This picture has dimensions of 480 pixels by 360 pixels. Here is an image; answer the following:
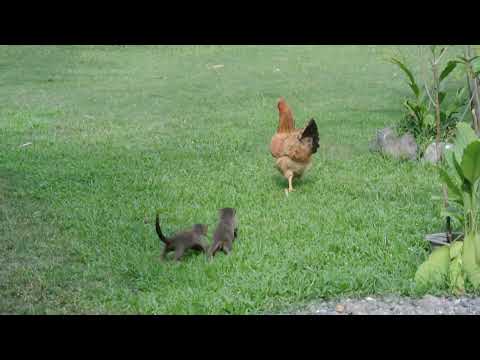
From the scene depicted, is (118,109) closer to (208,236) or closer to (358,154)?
(358,154)

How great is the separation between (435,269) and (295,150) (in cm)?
255

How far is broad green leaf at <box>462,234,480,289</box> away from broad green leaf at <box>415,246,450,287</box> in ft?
0.41

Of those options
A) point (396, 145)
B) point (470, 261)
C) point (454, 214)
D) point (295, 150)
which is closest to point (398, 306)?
point (470, 261)

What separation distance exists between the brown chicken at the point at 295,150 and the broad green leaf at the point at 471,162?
2.43 meters

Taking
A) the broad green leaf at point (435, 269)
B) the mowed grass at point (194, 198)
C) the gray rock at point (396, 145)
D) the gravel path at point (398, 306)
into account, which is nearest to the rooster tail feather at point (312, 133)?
the mowed grass at point (194, 198)

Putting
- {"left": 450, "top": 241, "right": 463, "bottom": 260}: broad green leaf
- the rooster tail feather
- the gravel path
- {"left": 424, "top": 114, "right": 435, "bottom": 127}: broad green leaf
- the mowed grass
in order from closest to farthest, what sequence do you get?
the gravel path, {"left": 450, "top": 241, "right": 463, "bottom": 260}: broad green leaf, the mowed grass, the rooster tail feather, {"left": 424, "top": 114, "right": 435, "bottom": 127}: broad green leaf

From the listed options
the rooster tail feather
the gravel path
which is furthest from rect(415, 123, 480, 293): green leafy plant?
the rooster tail feather

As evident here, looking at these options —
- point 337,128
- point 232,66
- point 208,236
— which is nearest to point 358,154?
point 337,128

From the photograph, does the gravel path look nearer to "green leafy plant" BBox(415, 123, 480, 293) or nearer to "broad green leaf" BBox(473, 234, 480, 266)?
"green leafy plant" BBox(415, 123, 480, 293)

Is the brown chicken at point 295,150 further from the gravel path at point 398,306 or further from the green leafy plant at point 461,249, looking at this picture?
the gravel path at point 398,306

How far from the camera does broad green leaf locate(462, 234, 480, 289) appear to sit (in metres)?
4.83

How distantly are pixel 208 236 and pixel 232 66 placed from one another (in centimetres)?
1158

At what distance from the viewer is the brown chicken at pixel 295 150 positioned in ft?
23.4

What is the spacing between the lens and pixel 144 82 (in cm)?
1502
